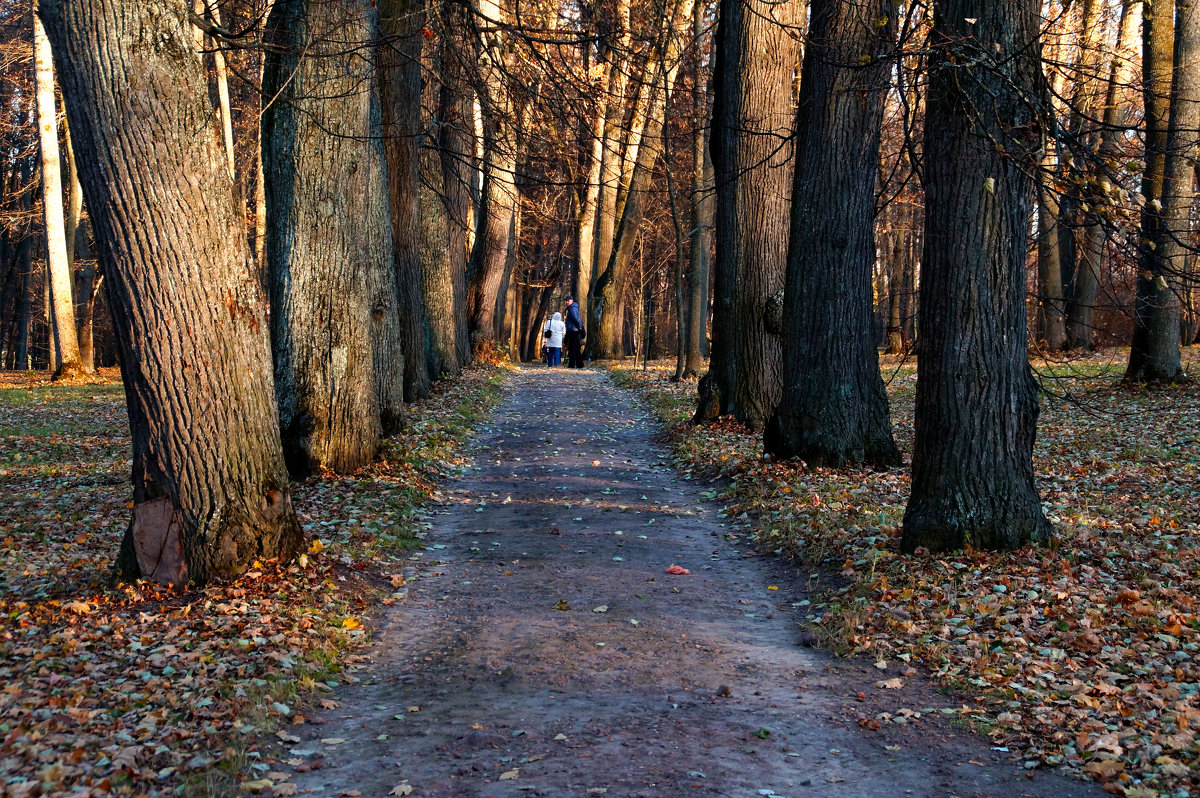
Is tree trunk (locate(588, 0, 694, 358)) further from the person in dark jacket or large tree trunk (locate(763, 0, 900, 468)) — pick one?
large tree trunk (locate(763, 0, 900, 468))

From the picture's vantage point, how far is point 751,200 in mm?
12320

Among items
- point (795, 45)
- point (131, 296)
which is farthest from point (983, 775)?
point (795, 45)

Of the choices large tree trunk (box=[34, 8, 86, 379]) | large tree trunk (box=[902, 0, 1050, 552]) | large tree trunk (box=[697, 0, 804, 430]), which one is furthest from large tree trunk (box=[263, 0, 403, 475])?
large tree trunk (box=[34, 8, 86, 379])

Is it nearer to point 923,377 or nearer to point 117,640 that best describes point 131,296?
point 117,640

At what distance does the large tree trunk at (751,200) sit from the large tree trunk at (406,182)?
4205 millimetres

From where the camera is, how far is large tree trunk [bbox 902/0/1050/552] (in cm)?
615

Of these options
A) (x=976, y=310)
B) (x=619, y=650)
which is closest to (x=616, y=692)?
(x=619, y=650)

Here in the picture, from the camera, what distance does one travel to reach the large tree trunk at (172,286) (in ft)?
18.6

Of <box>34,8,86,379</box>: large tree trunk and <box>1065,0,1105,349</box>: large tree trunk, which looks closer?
<box>1065,0,1105,349</box>: large tree trunk

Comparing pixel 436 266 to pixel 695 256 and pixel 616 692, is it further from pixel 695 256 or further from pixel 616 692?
pixel 616 692

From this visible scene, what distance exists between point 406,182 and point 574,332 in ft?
46.6

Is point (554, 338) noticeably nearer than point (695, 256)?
No

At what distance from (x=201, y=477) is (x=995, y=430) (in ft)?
17.4

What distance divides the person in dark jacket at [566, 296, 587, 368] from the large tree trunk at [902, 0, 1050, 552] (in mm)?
21755
